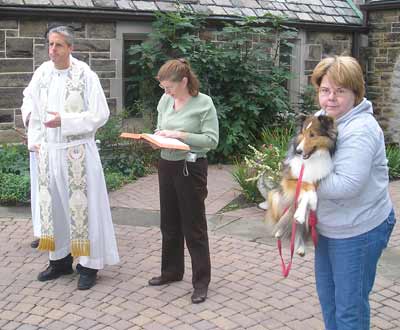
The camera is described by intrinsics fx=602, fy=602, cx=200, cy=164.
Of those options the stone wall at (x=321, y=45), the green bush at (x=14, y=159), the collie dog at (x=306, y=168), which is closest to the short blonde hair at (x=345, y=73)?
the collie dog at (x=306, y=168)

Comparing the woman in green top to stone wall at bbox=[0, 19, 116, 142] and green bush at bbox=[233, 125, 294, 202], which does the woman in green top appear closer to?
green bush at bbox=[233, 125, 294, 202]

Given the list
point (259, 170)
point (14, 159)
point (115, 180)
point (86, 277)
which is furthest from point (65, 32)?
point (14, 159)

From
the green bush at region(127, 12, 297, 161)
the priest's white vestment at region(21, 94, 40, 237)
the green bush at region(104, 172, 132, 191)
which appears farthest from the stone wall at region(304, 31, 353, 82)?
the priest's white vestment at region(21, 94, 40, 237)

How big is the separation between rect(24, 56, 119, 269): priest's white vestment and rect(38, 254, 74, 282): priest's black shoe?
86mm

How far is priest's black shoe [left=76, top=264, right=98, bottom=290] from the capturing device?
4.80 meters

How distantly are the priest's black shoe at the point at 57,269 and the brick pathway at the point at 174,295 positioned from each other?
0.22 ft

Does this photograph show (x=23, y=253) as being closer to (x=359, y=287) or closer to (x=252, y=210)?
(x=252, y=210)

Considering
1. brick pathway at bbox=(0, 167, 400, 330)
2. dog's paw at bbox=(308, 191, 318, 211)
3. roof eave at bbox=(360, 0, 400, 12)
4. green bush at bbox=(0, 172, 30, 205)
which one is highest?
roof eave at bbox=(360, 0, 400, 12)

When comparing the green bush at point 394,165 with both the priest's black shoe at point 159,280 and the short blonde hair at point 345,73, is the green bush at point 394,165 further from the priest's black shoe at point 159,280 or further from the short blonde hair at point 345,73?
the short blonde hair at point 345,73

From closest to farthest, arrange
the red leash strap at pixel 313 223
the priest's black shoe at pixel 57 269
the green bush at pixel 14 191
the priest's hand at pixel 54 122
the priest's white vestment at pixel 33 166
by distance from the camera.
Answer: the red leash strap at pixel 313 223 → the priest's hand at pixel 54 122 → the priest's black shoe at pixel 57 269 → the priest's white vestment at pixel 33 166 → the green bush at pixel 14 191

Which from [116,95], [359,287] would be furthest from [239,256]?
[116,95]

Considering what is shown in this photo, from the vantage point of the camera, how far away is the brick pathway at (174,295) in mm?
4207

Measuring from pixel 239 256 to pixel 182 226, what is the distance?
1246 mm

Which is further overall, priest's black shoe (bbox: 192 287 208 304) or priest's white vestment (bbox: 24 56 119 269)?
priest's white vestment (bbox: 24 56 119 269)
